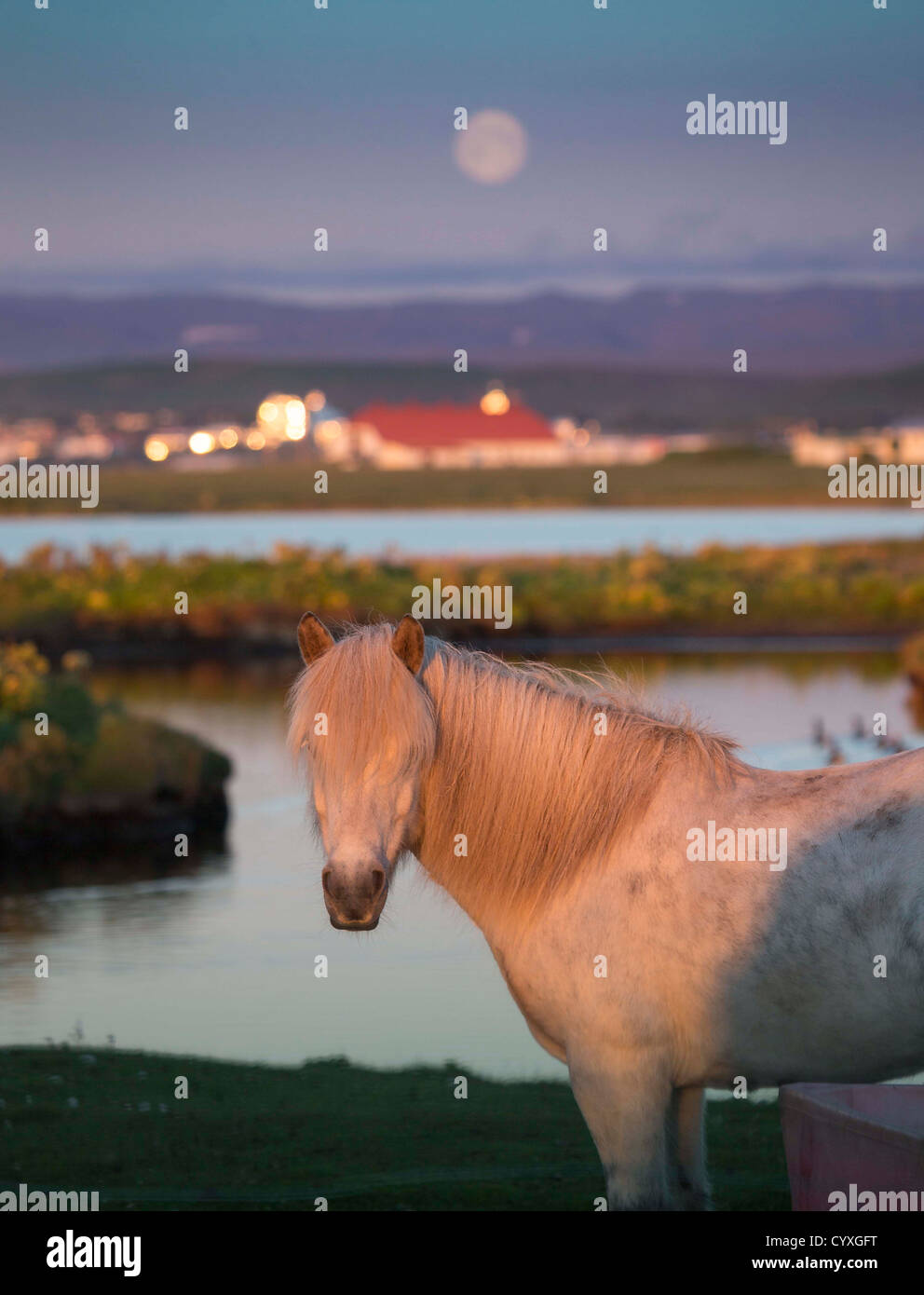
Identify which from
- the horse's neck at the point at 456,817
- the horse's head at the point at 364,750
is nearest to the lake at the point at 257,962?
the horse's neck at the point at 456,817

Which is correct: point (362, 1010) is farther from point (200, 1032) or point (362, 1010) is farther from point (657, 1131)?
point (657, 1131)

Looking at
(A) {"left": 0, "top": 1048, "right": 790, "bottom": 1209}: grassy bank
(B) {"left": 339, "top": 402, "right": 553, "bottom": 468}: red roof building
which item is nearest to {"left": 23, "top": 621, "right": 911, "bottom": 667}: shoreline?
(A) {"left": 0, "top": 1048, "right": 790, "bottom": 1209}: grassy bank

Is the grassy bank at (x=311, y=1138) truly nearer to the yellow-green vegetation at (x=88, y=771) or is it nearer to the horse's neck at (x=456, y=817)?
the horse's neck at (x=456, y=817)

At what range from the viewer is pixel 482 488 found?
85.5m

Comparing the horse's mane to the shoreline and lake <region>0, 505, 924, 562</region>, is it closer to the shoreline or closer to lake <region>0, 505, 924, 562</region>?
the shoreline

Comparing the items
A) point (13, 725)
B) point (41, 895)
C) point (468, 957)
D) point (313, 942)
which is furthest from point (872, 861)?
point (13, 725)

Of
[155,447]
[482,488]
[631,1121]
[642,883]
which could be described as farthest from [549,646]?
[482,488]

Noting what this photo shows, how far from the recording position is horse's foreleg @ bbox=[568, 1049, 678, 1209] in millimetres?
4199

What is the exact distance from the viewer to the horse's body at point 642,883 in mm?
4164

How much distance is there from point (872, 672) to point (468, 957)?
16.0m

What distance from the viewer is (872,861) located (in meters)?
4.15

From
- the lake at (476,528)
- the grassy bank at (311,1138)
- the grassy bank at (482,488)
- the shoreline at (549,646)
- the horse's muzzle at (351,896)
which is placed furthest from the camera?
the grassy bank at (482,488)

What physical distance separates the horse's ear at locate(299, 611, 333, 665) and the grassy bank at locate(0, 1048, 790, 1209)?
1957mm
